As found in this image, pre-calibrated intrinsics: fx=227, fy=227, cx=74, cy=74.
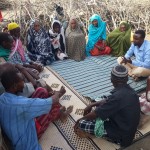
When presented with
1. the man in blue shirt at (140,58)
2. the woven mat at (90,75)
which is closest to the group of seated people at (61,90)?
the man in blue shirt at (140,58)

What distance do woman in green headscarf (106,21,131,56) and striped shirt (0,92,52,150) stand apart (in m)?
3.84

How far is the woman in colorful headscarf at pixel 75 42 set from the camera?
5902 mm

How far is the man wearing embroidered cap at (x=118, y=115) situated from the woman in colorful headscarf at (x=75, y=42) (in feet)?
10.0

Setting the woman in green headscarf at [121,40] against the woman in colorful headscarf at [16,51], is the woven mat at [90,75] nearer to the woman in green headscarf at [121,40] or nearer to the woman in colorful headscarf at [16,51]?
the woman in green headscarf at [121,40]

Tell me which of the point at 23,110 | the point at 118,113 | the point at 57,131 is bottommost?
the point at 57,131

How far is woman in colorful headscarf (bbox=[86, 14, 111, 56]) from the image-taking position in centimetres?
605

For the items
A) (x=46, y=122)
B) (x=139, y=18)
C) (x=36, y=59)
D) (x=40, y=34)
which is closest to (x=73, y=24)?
(x=40, y=34)

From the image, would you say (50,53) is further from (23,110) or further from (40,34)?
(23,110)

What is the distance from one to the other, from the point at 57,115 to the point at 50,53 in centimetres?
250

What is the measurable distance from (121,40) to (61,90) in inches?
127

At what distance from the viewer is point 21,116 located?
2418 millimetres

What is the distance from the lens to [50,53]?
5762 millimetres

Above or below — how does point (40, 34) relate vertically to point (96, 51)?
above

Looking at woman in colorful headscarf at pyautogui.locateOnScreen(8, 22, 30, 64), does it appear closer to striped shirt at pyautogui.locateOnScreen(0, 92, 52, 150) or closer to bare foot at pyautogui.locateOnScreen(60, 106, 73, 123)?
bare foot at pyautogui.locateOnScreen(60, 106, 73, 123)
